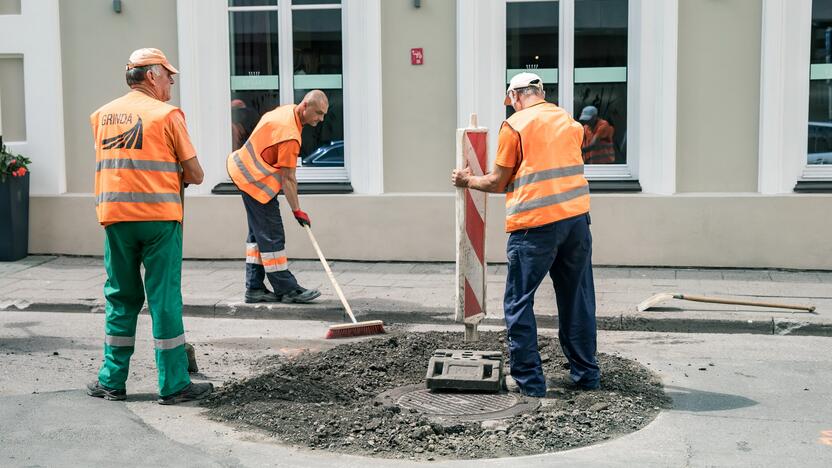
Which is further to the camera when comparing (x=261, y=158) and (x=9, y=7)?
(x=9, y=7)

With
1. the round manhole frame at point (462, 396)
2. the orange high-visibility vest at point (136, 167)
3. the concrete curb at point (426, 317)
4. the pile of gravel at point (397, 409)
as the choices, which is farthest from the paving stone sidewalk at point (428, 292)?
the orange high-visibility vest at point (136, 167)

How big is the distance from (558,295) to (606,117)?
5.37m

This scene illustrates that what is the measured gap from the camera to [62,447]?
17.6ft

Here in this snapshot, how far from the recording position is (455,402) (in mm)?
6238

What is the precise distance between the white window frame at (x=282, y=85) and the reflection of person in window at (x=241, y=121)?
85 millimetres

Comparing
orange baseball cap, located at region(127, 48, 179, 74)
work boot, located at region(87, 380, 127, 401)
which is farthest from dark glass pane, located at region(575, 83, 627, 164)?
work boot, located at region(87, 380, 127, 401)

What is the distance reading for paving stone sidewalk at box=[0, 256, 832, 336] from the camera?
870 cm

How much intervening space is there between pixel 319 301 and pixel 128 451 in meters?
4.30

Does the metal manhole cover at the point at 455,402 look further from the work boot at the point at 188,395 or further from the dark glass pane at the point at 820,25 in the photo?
the dark glass pane at the point at 820,25

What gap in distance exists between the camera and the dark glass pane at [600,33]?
1145cm

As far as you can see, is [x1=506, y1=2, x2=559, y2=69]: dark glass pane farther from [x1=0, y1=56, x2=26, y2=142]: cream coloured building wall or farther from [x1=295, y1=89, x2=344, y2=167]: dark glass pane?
[x1=0, y1=56, x2=26, y2=142]: cream coloured building wall

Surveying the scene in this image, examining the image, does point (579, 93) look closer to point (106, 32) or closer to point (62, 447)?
point (106, 32)

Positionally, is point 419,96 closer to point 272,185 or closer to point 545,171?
point 272,185

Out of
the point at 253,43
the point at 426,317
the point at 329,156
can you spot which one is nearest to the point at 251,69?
the point at 253,43
